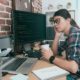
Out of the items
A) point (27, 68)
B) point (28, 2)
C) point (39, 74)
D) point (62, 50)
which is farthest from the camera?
point (28, 2)

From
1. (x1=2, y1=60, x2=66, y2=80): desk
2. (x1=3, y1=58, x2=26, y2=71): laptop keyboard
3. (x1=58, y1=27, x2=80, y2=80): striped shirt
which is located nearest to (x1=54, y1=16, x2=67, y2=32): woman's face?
(x1=58, y1=27, x2=80, y2=80): striped shirt

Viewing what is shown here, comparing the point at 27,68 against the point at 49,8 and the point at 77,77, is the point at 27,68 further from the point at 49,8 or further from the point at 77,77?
the point at 49,8

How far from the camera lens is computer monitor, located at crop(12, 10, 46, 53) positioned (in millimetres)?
2179

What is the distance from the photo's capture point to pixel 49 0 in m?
3.10

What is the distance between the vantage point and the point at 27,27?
Result: 2438 millimetres

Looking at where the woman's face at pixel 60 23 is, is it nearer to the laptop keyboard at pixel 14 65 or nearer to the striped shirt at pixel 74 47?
the striped shirt at pixel 74 47

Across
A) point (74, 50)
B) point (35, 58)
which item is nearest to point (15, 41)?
point (35, 58)

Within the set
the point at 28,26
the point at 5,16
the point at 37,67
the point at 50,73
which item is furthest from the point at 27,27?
the point at 50,73

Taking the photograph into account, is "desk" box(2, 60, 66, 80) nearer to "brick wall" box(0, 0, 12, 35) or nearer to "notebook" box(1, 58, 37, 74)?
"notebook" box(1, 58, 37, 74)

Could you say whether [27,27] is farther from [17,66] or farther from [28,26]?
[17,66]

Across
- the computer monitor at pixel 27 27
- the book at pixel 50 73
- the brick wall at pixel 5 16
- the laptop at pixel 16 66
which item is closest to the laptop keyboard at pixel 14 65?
the laptop at pixel 16 66

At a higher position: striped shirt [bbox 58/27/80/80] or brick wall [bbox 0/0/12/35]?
brick wall [bbox 0/0/12/35]

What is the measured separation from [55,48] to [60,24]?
0.52 m

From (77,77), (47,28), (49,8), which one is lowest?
(77,77)
